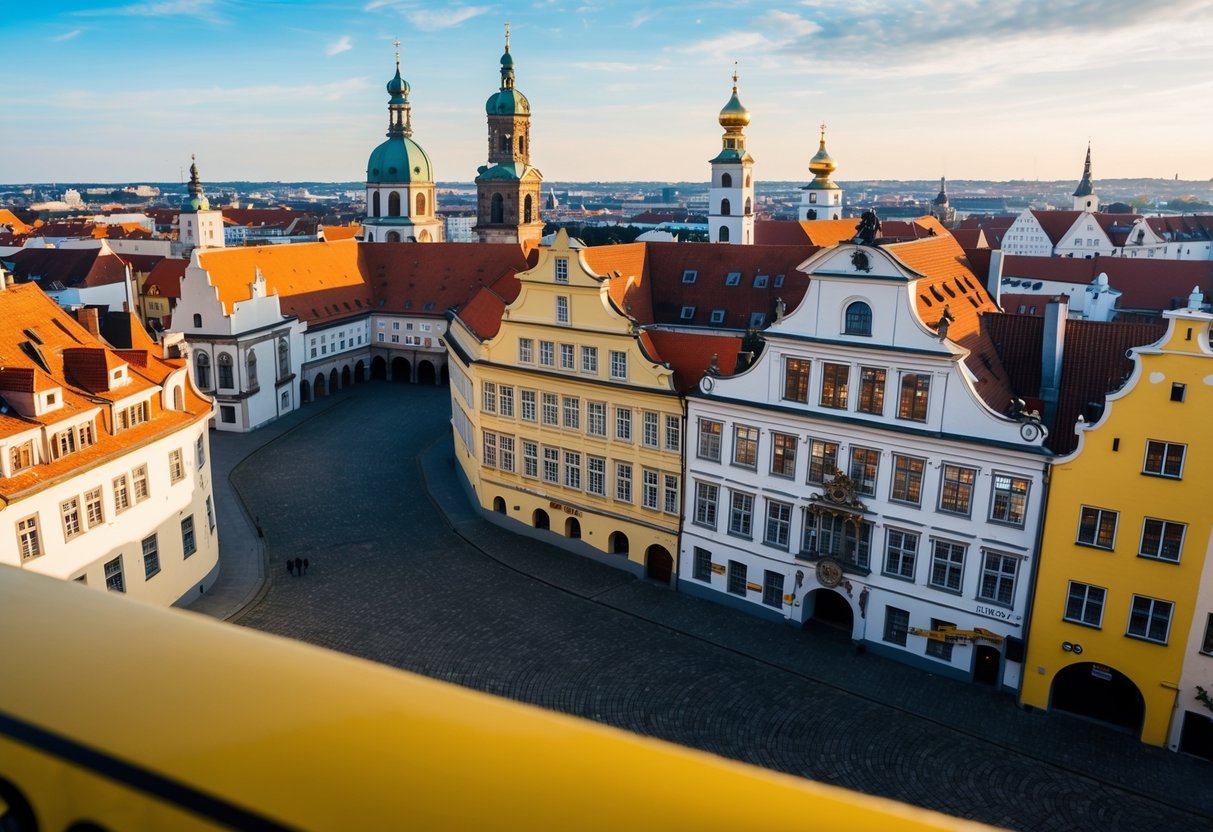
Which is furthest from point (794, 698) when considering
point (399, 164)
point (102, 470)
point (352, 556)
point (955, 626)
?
point (399, 164)

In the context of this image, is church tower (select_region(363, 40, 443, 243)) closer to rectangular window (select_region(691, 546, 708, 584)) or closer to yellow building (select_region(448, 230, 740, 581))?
yellow building (select_region(448, 230, 740, 581))

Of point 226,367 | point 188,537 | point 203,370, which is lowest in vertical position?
point 188,537

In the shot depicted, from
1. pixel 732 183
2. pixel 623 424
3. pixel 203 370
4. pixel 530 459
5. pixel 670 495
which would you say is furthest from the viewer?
pixel 732 183

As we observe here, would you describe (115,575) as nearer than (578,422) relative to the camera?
Yes

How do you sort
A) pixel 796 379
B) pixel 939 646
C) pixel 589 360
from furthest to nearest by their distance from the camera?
1. pixel 589 360
2. pixel 796 379
3. pixel 939 646

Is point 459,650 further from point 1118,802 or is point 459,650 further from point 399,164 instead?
point 399,164

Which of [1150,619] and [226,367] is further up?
[226,367]

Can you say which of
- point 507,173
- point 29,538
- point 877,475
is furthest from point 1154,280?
point 29,538

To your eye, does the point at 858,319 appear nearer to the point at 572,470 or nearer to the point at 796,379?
the point at 796,379
